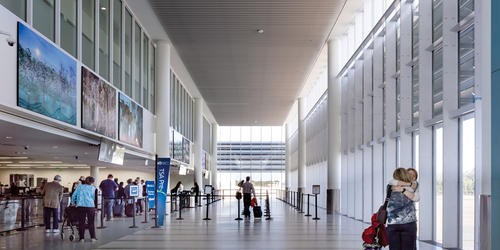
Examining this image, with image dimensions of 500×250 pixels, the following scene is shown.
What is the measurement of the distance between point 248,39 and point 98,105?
376 inches

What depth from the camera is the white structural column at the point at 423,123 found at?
13.0 meters

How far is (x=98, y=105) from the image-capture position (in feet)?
49.8

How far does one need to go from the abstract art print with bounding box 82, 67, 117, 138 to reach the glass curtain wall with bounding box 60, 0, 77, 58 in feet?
2.18

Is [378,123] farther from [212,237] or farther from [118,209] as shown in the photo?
[118,209]

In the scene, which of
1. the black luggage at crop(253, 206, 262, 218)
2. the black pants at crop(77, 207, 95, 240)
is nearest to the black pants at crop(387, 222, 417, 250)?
the black pants at crop(77, 207, 95, 240)

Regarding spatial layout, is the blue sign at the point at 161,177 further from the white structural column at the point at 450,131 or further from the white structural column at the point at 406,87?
the white structural column at the point at 450,131

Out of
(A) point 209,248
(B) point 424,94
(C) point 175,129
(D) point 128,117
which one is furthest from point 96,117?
(C) point 175,129

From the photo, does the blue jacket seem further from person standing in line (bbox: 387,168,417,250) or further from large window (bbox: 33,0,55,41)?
person standing in line (bbox: 387,168,417,250)

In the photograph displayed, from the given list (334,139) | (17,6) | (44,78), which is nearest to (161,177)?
(44,78)

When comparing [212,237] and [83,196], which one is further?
[212,237]

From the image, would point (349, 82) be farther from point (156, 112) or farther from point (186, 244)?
point (186, 244)

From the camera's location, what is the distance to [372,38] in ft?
61.2

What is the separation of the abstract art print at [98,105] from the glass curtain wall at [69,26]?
0.66 meters

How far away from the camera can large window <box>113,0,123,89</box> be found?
58.8 ft
